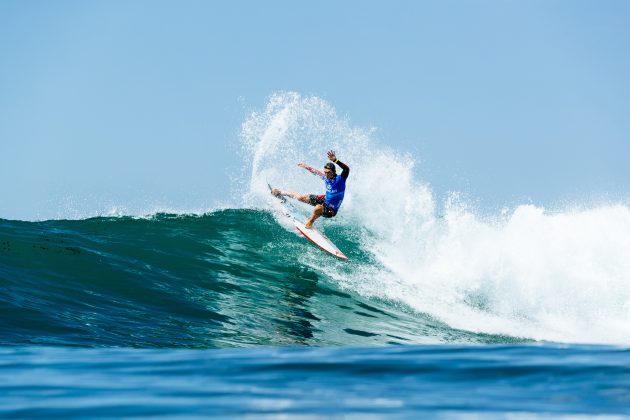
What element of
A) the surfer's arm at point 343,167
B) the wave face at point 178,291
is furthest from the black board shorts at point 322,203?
the wave face at point 178,291

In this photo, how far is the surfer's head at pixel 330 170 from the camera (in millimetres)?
15377

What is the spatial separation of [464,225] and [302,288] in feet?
19.8

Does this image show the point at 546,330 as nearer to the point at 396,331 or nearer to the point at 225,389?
the point at 396,331

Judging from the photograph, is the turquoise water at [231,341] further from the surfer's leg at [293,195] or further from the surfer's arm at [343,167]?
the surfer's arm at [343,167]

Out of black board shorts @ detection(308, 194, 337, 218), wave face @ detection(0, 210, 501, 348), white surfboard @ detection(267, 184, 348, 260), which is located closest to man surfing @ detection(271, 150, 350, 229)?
black board shorts @ detection(308, 194, 337, 218)

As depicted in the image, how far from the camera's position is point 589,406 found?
11.7 ft

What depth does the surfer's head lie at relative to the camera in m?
15.4

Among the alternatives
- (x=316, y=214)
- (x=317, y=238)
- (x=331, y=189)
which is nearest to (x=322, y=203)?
(x=316, y=214)

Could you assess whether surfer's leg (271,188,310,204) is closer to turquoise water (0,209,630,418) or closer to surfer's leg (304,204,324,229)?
surfer's leg (304,204,324,229)

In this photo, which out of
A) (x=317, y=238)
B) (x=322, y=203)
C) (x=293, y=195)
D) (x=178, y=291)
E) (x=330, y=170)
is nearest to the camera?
(x=178, y=291)

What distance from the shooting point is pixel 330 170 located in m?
15.5

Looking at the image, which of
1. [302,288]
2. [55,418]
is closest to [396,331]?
[302,288]

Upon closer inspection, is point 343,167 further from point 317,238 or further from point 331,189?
point 317,238

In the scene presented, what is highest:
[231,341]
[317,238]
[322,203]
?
[322,203]
